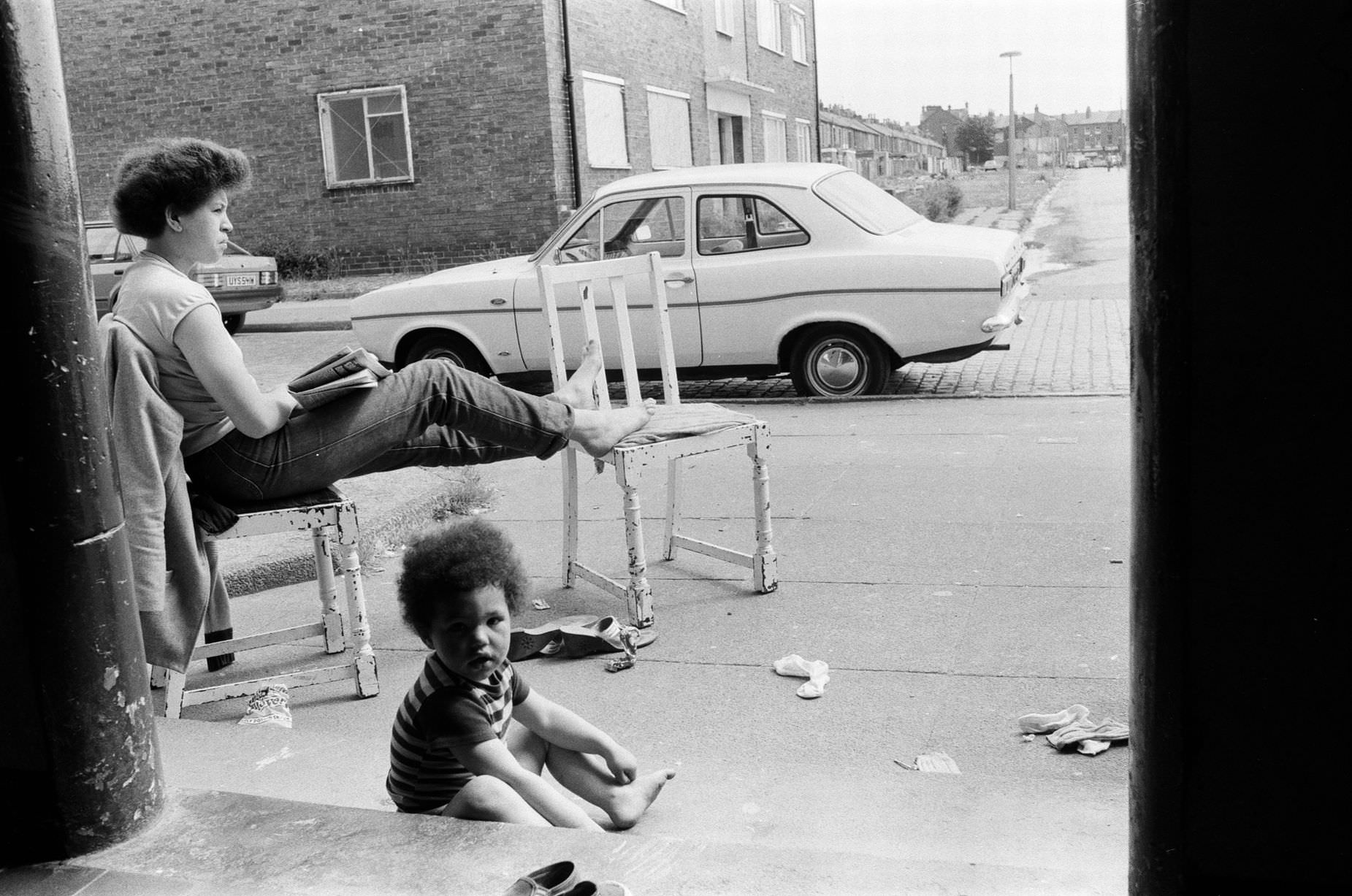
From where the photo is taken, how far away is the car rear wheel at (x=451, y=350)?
9.82m

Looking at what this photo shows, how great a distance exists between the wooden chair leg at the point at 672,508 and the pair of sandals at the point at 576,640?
3.32 ft

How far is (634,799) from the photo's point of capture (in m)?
3.09

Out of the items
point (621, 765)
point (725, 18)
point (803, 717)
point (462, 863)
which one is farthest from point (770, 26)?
point (462, 863)

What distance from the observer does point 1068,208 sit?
4038cm

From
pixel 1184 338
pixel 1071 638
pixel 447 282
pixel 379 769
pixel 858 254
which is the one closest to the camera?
pixel 1184 338

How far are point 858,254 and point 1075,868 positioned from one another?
21.9ft

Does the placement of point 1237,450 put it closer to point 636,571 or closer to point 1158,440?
point 1158,440

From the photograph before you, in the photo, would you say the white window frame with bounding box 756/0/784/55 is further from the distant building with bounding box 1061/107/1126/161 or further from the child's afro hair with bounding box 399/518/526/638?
the distant building with bounding box 1061/107/1126/161

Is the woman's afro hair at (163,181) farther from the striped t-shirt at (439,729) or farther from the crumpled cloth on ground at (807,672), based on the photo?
the crumpled cloth on ground at (807,672)

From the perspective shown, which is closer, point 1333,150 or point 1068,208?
point 1333,150

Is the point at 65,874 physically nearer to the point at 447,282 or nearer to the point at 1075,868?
the point at 1075,868

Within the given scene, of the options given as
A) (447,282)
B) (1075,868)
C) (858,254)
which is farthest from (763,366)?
(1075,868)

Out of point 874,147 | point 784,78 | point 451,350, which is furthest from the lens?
point 874,147

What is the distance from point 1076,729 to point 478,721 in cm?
157
